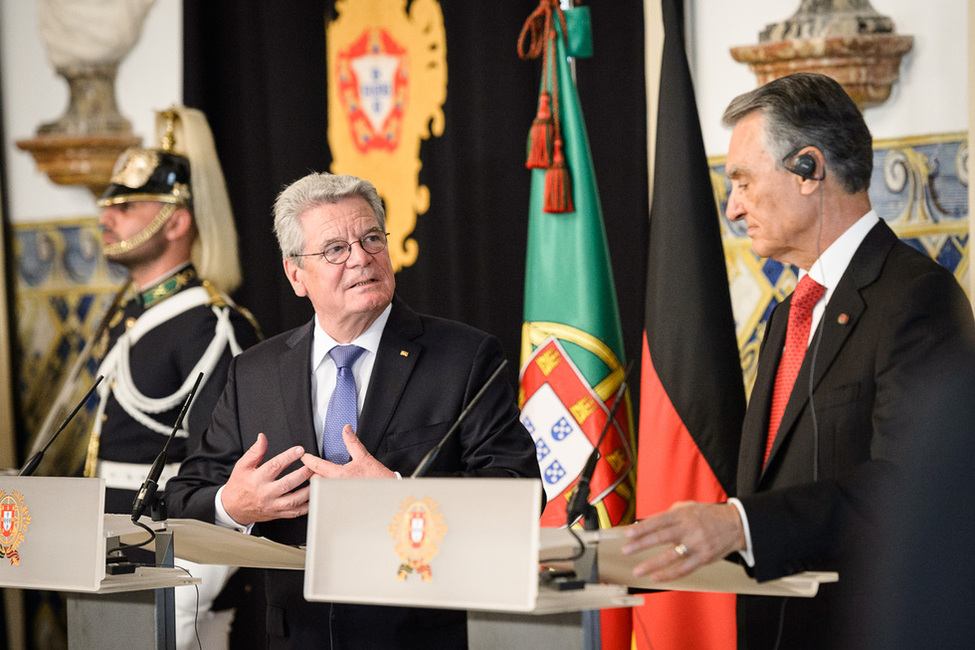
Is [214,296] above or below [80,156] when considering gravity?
below

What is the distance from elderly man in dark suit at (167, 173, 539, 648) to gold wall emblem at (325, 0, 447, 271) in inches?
55.5

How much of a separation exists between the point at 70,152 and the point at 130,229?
47.7 inches

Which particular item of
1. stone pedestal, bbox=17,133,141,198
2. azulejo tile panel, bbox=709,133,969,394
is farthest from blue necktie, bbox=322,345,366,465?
stone pedestal, bbox=17,133,141,198

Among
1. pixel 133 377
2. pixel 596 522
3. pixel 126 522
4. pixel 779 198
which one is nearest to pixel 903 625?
pixel 596 522

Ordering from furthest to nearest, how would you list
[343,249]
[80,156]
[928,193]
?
[80,156], [928,193], [343,249]

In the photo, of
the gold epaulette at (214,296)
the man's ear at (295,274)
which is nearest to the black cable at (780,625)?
the man's ear at (295,274)

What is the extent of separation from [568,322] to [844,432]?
52.3 inches

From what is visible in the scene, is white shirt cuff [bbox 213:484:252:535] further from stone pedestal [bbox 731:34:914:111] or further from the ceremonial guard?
stone pedestal [bbox 731:34:914:111]

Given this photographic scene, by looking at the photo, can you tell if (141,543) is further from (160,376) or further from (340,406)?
(160,376)

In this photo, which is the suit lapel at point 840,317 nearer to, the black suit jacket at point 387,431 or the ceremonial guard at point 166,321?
the black suit jacket at point 387,431

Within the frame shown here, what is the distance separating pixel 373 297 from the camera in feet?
7.91

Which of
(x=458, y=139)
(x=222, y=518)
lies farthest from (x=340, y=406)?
(x=458, y=139)

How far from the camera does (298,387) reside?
242cm

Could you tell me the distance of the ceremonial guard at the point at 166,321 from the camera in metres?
3.32
